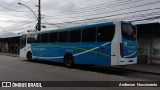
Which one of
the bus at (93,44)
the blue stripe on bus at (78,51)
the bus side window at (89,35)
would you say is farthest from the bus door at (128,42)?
the bus side window at (89,35)

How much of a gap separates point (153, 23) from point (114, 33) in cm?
654

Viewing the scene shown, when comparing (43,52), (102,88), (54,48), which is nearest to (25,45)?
(43,52)

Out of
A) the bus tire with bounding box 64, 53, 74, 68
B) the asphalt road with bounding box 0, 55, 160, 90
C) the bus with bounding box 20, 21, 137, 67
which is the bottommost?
the asphalt road with bounding box 0, 55, 160, 90

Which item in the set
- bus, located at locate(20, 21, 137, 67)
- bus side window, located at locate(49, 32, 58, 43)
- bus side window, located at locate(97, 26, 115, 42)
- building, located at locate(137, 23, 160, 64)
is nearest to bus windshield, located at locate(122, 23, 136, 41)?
bus, located at locate(20, 21, 137, 67)

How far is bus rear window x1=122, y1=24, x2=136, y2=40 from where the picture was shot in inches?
618

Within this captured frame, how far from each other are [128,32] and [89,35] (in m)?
2.74

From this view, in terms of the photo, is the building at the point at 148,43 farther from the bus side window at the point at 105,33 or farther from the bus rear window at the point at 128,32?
the bus side window at the point at 105,33

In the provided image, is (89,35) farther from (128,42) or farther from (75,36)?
(128,42)

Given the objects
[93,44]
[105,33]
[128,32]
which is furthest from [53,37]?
[128,32]

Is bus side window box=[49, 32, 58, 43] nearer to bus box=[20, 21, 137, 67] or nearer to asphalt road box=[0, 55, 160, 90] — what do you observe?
bus box=[20, 21, 137, 67]

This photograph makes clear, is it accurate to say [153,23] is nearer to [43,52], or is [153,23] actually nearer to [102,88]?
[43,52]

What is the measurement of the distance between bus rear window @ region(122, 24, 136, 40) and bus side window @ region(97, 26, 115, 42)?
69 cm

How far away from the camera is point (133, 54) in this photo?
16.5 metres

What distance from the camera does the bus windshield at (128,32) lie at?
15692 mm
